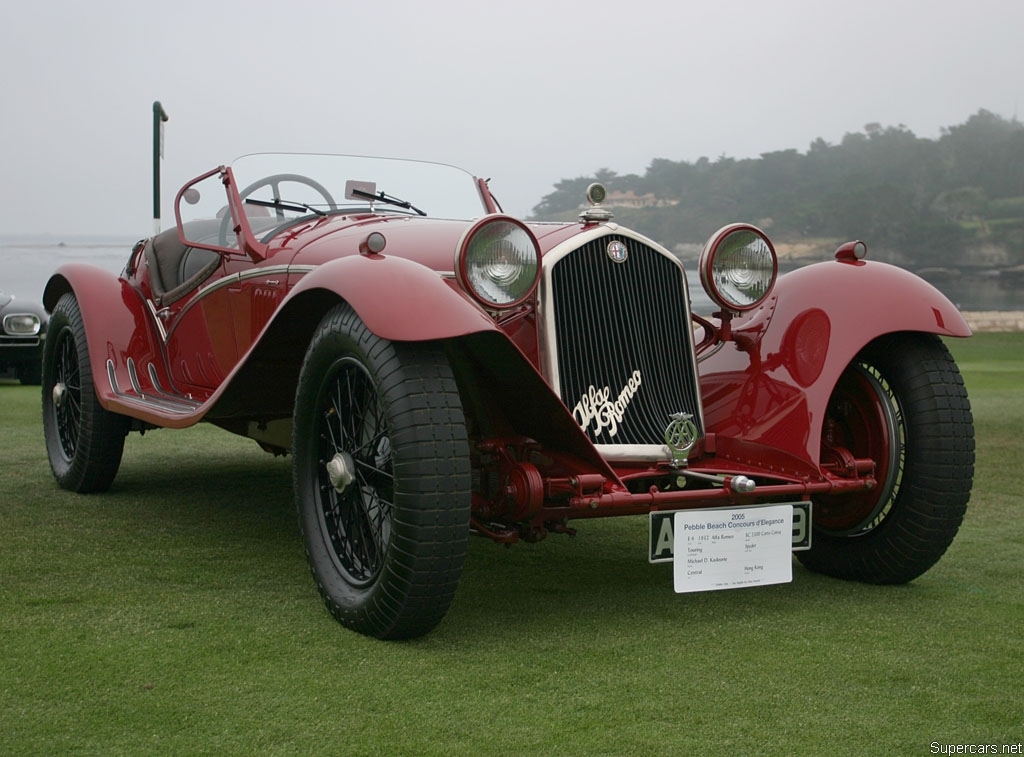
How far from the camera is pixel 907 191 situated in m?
31.3

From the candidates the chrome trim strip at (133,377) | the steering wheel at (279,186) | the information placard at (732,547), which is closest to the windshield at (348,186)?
the steering wheel at (279,186)

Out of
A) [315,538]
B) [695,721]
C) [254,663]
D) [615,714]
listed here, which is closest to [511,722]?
[615,714]

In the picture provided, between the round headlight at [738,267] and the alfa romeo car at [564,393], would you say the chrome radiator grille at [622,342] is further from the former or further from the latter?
the round headlight at [738,267]

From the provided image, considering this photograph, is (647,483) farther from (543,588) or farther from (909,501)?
(909,501)

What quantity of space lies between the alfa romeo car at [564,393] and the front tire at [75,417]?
77cm

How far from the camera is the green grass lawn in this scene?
2.21 metres

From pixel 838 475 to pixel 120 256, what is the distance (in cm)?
412

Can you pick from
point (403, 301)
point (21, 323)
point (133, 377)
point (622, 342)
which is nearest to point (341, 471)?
point (403, 301)

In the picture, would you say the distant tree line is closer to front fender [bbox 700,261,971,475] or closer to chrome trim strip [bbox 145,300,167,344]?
chrome trim strip [bbox 145,300,167,344]

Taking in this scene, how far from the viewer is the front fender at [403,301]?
272 centimetres

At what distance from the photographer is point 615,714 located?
232 cm

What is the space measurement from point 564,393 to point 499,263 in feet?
1.43

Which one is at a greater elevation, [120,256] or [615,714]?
[120,256]

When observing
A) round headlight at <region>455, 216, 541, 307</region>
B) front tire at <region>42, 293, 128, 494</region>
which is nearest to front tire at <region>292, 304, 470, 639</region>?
round headlight at <region>455, 216, 541, 307</region>
